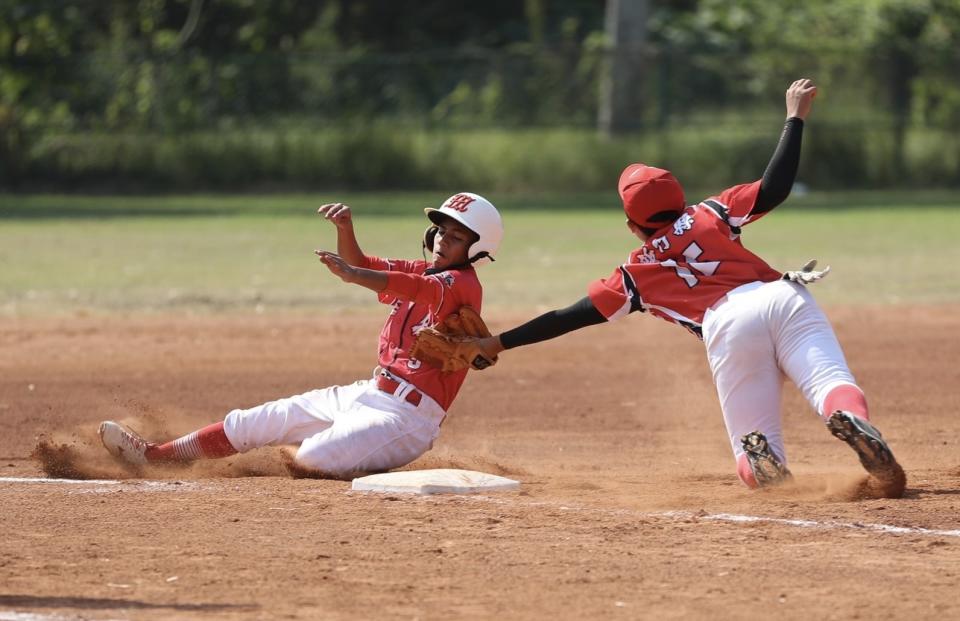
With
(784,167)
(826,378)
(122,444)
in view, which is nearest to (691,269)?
(784,167)

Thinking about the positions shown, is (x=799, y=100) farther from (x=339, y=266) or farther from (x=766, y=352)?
(x=339, y=266)

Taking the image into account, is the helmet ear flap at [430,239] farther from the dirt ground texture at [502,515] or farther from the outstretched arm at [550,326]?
the dirt ground texture at [502,515]

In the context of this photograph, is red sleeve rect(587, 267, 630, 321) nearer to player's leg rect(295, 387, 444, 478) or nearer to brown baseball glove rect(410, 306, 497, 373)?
brown baseball glove rect(410, 306, 497, 373)

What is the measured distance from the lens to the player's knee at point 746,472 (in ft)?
19.6

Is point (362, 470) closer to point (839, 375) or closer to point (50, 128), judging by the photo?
point (839, 375)

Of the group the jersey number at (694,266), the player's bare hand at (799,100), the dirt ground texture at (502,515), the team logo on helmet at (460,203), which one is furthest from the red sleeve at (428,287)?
the player's bare hand at (799,100)

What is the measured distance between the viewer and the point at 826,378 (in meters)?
5.73

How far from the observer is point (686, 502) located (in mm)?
5902

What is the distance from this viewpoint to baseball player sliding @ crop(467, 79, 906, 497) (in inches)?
231

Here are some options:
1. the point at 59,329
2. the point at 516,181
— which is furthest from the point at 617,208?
the point at 59,329

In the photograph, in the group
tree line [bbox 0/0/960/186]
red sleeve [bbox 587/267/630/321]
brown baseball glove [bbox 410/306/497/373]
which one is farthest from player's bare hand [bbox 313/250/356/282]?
tree line [bbox 0/0/960/186]

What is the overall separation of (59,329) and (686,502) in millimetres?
6884

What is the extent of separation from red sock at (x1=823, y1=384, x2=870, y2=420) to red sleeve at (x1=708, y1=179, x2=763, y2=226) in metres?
0.79

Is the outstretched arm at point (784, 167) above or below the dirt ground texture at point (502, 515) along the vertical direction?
above
